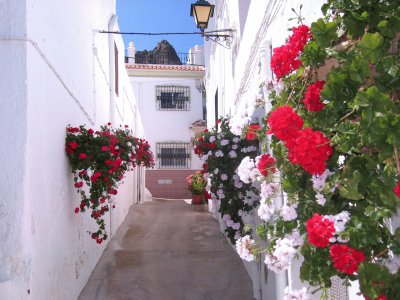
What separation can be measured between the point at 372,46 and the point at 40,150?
10.7ft

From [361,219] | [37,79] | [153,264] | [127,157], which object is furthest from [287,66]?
[153,264]

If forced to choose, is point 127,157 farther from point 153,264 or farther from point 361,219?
point 361,219

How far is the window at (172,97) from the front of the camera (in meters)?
20.7

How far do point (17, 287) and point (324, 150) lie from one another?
2758mm

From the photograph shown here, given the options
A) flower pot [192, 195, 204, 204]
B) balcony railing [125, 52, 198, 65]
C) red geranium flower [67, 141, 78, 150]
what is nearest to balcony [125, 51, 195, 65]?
balcony railing [125, 52, 198, 65]

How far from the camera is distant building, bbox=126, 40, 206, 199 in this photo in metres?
19.8

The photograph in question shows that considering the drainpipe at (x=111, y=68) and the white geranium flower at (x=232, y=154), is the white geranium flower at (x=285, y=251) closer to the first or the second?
the white geranium flower at (x=232, y=154)

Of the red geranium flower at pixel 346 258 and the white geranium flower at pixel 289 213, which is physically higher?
the white geranium flower at pixel 289 213

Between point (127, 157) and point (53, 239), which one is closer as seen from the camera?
point (53, 239)

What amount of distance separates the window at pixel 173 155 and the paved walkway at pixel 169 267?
8961 mm

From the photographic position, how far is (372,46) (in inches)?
62.8

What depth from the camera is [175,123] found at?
20.5 m

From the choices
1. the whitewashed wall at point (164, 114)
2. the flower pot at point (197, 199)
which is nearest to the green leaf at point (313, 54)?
the flower pot at point (197, 199)

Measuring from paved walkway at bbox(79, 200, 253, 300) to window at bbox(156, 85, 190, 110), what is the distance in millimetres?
10588
